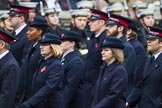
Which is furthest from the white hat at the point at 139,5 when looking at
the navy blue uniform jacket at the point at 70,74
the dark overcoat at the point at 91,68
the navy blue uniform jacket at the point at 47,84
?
the navy blue uniform jacket at the point at 47,84

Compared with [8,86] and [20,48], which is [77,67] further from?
[8,86]

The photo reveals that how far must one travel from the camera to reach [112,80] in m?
12.4

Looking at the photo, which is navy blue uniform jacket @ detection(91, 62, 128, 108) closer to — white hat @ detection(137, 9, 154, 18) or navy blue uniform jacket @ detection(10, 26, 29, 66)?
navy blue uniform jacket @ detection(10, 26, 29, 66)

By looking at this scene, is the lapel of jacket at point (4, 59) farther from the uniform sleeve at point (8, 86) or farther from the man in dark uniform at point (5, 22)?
the man in dark uniform at point (5, 22)

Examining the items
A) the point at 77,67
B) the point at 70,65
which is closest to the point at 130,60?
the point at 77,67

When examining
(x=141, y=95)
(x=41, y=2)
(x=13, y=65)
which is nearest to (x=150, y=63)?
(x=141, y=95)

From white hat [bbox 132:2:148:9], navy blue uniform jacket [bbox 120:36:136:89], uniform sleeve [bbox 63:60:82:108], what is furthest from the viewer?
white hat [bbox 132:2:148:9]

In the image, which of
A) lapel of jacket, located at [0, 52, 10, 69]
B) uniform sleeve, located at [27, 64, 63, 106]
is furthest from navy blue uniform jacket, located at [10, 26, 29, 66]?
lapel of jacket, located at [0, 52, 10, 69]

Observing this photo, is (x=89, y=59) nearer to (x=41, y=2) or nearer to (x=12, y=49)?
(x=12, y=49)

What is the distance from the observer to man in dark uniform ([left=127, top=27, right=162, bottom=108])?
13000 mm

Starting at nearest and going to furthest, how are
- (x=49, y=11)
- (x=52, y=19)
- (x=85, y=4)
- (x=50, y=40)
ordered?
1. (x=50, y=40)
2. (x=52, y=19)
3. (x=49, y=11)
4. (x=85, y=4)

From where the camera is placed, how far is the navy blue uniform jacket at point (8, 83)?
40.4ft

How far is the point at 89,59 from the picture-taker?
1472 centimetres

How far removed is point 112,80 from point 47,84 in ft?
3.54
